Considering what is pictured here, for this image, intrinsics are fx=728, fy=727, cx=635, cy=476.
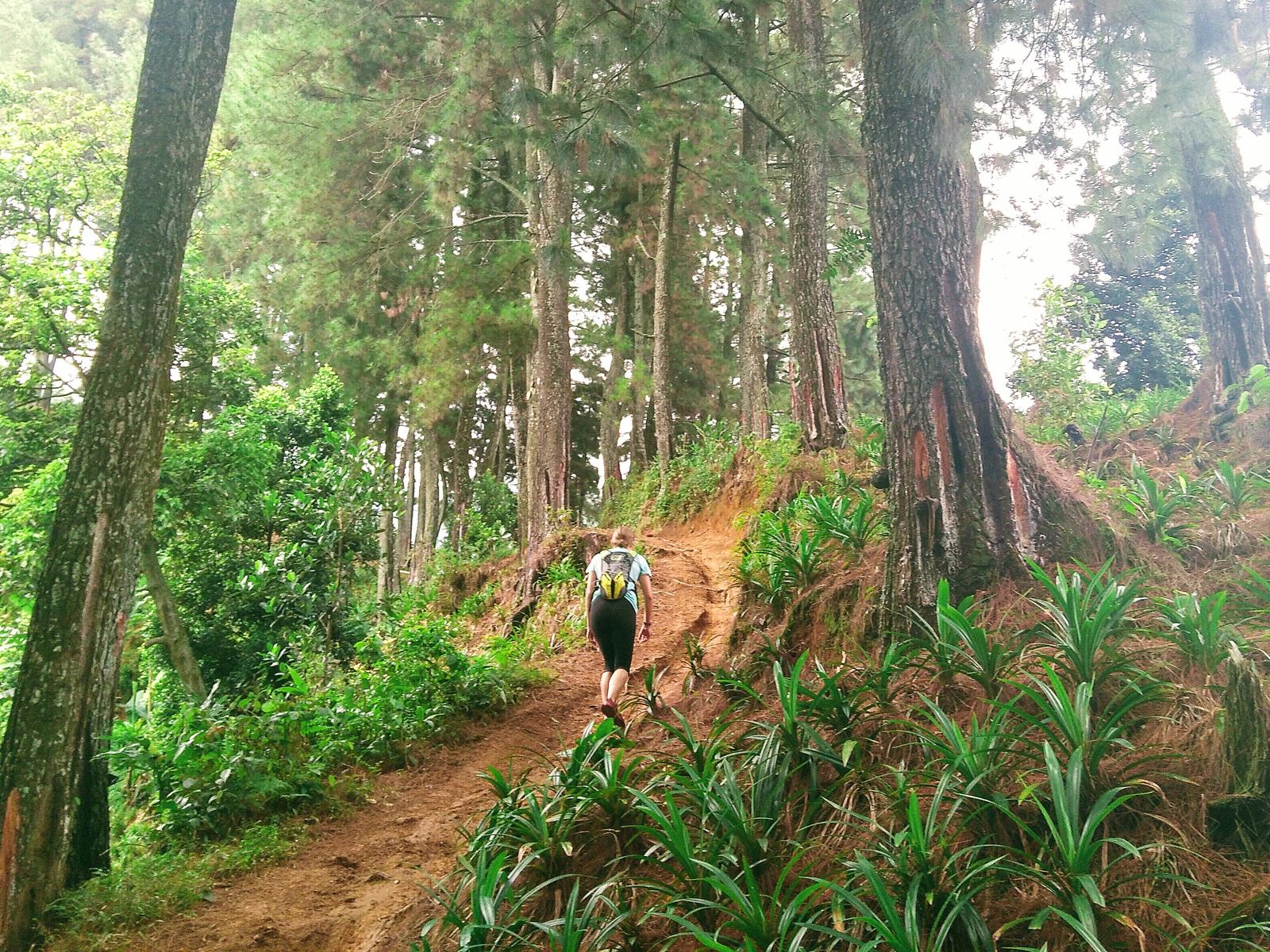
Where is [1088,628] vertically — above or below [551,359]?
below

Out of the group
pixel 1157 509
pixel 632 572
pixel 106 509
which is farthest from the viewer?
pixel 632 572

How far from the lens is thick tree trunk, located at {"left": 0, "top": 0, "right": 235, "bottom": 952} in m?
3.68

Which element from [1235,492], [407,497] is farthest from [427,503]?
[1235,492]

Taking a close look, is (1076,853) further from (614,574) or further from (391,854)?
(391,854)

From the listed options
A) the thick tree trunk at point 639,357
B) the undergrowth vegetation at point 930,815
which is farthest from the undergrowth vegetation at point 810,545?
the thick tree trunk at point 639,357

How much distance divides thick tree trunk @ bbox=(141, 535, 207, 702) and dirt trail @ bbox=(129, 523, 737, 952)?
3.45 meters

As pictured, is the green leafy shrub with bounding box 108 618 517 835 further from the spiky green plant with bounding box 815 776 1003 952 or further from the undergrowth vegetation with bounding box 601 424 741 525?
the undergrowth vegetation with bounding box 601 424 741 525

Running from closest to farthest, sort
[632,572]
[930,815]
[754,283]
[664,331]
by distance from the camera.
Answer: [930,815]
[632,572]
[754,283]
[664,331]

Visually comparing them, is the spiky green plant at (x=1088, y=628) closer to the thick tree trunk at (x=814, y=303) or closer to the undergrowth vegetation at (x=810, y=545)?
the undergrowth vegetation at (x=810, y=545)

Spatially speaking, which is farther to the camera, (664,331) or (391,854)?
(664,331)

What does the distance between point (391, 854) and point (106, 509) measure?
263cm

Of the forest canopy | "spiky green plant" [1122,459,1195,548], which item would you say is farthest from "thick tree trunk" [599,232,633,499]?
"spiky green plant" [1122,459,1195,548]

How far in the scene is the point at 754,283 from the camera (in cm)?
1380

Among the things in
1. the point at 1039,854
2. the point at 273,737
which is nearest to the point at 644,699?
the point at 273,737
